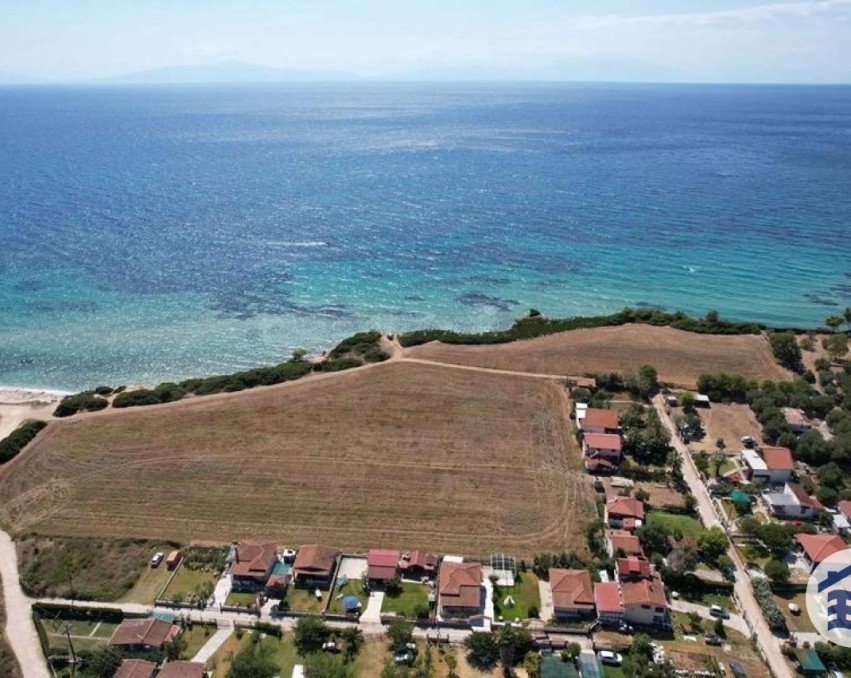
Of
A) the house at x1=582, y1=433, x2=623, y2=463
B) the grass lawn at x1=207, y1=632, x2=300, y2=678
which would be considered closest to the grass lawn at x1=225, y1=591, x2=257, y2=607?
the grass lawn at x1=207, y1=632, x2=300, y2=678

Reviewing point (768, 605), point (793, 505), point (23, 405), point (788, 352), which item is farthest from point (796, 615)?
point (23, 405)

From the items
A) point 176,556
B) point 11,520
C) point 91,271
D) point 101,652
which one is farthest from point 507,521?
point 91,271

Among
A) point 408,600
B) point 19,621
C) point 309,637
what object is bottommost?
point 19,621

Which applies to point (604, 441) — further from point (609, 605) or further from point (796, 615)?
point (796, 615)

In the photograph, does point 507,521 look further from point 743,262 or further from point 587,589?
point 743,262

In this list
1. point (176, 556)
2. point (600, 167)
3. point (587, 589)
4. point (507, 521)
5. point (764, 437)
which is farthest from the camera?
point (600, 167)

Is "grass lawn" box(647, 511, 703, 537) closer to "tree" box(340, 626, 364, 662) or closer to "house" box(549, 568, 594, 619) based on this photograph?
"house" box(549, 568, 594, 619)
